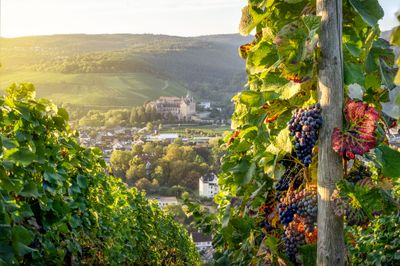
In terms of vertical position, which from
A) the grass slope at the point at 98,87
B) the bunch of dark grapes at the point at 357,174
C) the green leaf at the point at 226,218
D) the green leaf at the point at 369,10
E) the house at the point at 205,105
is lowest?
the house at the point at 205,105

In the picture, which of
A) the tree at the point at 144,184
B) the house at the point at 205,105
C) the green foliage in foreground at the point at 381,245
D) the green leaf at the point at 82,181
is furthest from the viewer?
the house at the point at 205,105

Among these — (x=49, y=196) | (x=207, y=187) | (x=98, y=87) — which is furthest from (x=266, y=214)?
(x=98, y=87)

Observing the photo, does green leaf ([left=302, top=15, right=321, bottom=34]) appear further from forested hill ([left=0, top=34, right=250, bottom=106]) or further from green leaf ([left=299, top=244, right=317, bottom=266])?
forested hill ([left=0, top=34, right=250, bottom=106])

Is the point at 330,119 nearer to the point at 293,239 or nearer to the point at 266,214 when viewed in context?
the point at 293,239

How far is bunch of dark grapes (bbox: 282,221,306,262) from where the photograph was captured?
2.00 metres

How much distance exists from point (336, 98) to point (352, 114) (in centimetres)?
8

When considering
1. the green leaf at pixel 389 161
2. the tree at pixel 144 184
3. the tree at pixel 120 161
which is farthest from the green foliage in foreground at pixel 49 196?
the tree at pixel 120 161

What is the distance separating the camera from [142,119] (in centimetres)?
7350

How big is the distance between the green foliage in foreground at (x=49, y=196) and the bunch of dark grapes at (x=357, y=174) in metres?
1.28

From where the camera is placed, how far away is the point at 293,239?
2.03 m

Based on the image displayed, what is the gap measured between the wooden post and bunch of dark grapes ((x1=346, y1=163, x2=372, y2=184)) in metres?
0.20

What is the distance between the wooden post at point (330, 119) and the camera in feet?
5.66

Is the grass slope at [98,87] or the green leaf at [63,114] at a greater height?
the green leaf at [63,114]

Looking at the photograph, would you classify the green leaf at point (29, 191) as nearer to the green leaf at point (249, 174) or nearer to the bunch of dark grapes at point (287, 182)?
the green leaf at point (249, 174)
